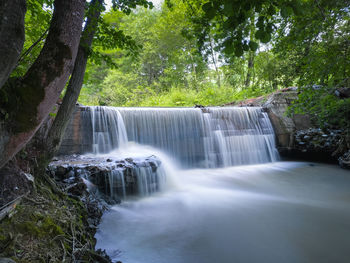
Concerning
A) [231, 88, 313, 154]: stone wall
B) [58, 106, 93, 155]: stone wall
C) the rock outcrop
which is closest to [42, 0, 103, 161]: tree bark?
[58, 106, 93, 155]: stone wall

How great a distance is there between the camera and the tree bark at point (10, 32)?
3.62 ft

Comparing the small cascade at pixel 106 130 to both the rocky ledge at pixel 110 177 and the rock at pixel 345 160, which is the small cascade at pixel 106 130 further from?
the rock at pixel 345 160

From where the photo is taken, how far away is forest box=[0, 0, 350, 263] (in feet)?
5.26

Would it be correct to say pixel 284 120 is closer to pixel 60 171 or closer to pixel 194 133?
pixel 194 133

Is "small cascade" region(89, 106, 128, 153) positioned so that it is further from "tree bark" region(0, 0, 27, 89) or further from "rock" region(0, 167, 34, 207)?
"tree bark" region(0, 0, 27, 89)

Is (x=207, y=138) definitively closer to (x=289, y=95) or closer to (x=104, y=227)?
(x=289, y=95)

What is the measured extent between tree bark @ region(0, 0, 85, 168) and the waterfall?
5746 millimetres

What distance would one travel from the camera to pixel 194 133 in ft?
29.8

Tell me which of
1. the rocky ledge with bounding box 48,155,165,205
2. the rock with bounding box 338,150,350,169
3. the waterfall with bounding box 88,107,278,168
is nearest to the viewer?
the rocky ledge with bounding box 48,155,165,205

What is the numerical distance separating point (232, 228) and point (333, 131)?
25.6 feet

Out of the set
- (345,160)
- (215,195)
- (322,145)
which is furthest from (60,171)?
(322,145)

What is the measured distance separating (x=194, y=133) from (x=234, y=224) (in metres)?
5.52

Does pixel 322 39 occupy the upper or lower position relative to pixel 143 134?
upper

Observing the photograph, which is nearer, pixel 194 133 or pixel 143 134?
pixel 143 134
